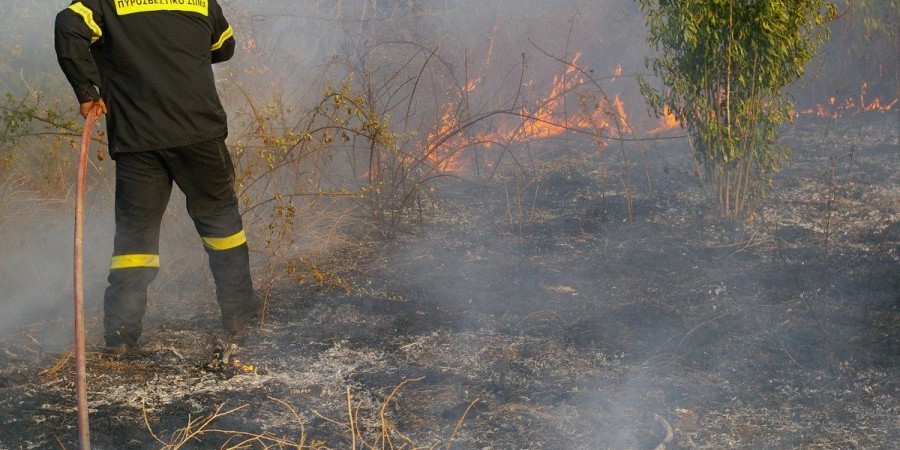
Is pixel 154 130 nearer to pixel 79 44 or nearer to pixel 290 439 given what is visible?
pixel 79 44

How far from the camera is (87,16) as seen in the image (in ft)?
12.2

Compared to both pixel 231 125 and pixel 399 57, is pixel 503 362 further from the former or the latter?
pixel 399 57

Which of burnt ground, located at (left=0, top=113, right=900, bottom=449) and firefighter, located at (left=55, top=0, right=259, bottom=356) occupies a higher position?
firefighter, located at (left=55, top=0, right=259, bottom=356)

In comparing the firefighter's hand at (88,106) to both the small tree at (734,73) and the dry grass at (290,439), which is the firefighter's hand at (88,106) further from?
the small tree at (734,73)

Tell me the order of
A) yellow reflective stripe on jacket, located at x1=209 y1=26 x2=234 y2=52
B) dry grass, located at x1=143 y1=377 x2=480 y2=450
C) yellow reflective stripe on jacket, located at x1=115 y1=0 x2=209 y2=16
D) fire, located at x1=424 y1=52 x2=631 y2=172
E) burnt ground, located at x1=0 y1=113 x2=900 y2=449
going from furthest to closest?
fire, located at x1=424 y1=52 x2=631 y2=172 → yellow reflective stripe on jacket, located at x1=209 y1=26 x2=234 y2=52 → yellow reflective stripe on jacket, located at x1=115 y1=0 x2=209 y2=16 → burnt ground, located at x1=0 y1=113 x2=900 y2=449 → dry grass, located at x1=143 y1=377 x2=480 y2=450

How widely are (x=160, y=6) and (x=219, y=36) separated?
1.40 feet

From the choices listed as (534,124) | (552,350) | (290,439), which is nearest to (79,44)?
(290,439)

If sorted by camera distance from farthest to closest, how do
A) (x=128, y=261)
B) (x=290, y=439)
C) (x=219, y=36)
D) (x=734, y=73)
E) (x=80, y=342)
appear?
(x=734, y=73) → (x=219, y=36) → (x=128, y=261) → (x=290, y=439) → (x=80, y=342)

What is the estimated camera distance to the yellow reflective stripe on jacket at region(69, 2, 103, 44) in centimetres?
370

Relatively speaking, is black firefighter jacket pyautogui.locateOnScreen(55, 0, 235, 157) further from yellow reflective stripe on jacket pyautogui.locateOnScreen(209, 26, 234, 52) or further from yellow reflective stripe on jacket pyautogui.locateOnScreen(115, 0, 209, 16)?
yellow reflective stripe on jacket pyautogui.locateOnScreen(209, 26, 234, 52)

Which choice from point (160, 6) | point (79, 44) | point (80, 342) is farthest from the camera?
point (160, 6)

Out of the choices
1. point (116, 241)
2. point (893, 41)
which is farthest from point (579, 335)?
point (893, 41)

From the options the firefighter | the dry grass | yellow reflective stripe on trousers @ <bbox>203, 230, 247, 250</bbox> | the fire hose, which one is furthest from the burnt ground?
the fire hose

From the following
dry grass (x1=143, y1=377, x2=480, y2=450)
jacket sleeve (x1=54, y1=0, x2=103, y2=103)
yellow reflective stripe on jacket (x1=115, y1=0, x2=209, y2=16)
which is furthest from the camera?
yellow reflective stripe on jacket (x1=115, y1=0, x2=209, y2=16)
